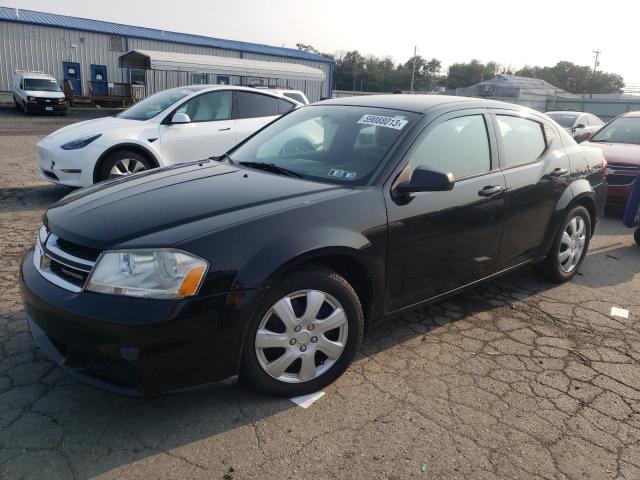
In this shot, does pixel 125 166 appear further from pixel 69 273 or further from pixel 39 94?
pixel 39 94

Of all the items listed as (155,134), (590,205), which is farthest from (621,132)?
(155,134)

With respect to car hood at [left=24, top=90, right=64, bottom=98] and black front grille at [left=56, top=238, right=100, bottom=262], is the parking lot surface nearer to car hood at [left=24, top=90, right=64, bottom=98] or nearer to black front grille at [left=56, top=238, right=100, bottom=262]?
black front grille at [left=56, top=238, right=100, bottom=262]

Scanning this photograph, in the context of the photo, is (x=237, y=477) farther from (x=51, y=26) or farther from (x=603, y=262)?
(x=51, y=26)

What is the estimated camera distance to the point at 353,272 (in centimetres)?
303

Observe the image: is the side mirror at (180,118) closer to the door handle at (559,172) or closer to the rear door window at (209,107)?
the rear door window at (209,107)

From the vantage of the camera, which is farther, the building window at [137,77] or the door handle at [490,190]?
the building window at [137,77]

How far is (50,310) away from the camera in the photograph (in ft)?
8.14

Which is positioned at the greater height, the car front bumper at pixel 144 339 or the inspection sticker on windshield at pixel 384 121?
the inspection sticker on windshield at pixel 384 121

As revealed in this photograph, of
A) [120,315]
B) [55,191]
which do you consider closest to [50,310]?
[120,315]

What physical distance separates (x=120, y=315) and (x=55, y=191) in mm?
6260

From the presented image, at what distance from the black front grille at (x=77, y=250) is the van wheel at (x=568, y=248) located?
371 cm

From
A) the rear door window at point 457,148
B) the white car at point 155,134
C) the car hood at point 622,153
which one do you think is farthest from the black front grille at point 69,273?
the car hood at point 622,153

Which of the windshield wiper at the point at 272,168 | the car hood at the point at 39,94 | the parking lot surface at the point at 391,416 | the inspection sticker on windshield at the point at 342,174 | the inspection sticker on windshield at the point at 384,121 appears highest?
the inspection sticker on windshield at the point at 384,121

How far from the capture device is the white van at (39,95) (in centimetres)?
2397
